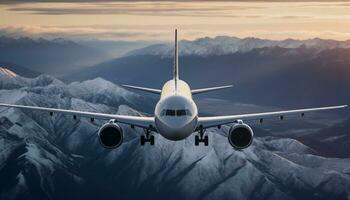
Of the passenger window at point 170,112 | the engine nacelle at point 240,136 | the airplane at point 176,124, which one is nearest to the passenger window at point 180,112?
the airplane at point 176,124

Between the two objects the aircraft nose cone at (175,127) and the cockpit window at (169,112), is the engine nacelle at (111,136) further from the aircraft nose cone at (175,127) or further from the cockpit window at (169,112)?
the cockpit window at (169,112)

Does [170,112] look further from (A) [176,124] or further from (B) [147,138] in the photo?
(B) [147,138]

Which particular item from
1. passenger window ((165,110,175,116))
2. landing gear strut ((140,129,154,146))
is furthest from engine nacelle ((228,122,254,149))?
landing gear strut ((140,129,154,146))

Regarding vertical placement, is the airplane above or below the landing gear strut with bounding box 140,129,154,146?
above

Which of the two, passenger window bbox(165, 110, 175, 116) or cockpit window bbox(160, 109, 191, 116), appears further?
passenger window bbox(165, 110, 175, 116)

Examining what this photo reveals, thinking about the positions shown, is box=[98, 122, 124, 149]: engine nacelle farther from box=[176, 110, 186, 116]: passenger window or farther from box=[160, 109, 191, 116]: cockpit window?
box=[176, 110, 186, 116]: passenger window

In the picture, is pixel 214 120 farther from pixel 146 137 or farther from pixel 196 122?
pixel 146 137

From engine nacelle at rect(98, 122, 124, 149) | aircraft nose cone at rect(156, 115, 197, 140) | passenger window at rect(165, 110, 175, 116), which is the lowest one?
engine nacelle at rect(98, 122, 124, 149)

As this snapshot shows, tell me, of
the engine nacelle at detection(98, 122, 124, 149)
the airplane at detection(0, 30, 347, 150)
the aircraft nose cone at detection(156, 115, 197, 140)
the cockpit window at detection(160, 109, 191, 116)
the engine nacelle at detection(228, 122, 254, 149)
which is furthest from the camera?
the engine nacelle at detection(98, 122, 124, 149)

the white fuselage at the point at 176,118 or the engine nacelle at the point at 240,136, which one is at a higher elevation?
the white fuselage at the point at 176,118
